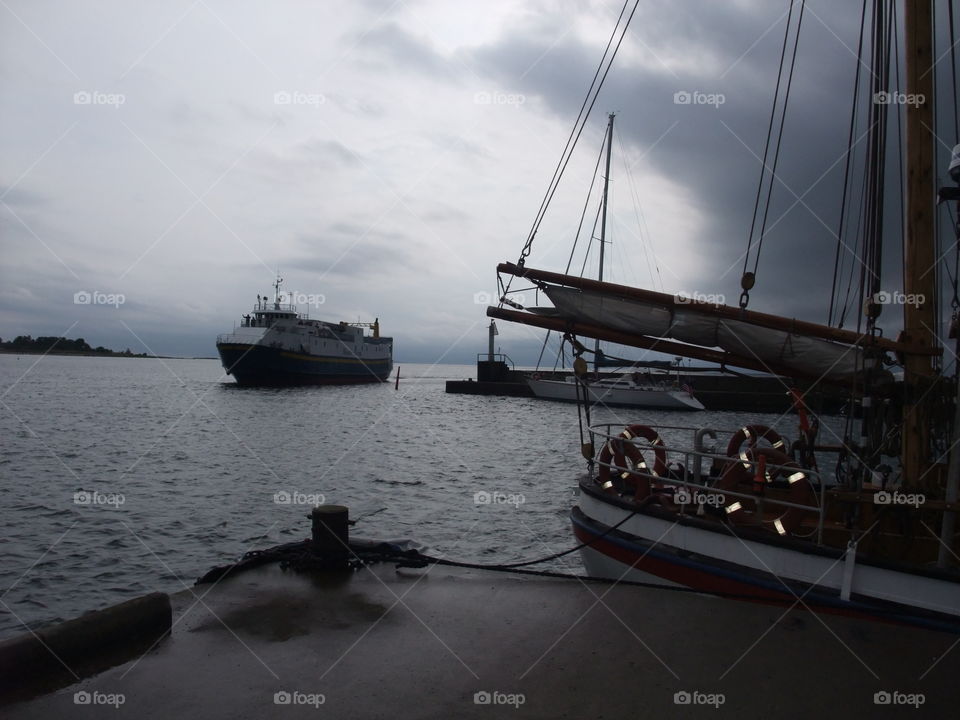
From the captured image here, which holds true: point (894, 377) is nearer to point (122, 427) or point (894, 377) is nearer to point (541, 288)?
point (541, 288)

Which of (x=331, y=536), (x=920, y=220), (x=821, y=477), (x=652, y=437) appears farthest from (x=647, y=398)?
(x=331, y=536)

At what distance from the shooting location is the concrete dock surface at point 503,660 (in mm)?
→ 4922

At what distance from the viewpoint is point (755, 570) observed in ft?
23.9

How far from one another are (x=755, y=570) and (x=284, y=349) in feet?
213

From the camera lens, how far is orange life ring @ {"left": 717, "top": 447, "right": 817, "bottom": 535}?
746 cm

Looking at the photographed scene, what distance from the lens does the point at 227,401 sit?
5366 centimetres

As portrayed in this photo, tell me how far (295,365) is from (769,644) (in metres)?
66.8

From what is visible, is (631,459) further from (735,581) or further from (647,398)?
(647,398)

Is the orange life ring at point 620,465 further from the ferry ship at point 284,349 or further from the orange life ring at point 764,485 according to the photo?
the ferry ship at point 284,349

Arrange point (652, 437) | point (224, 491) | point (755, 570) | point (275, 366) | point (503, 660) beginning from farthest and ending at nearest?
point (275, 366) → point (224, 491) → point (652, 437) → point (755, 570) → point (503, 660)

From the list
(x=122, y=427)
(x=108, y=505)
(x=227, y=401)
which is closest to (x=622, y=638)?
(x=108, y=505)

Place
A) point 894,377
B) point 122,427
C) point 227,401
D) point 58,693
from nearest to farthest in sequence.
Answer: point 58,693 → point 894,377 → point 122,427 → point 227,401

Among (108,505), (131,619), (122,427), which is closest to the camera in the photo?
(131,619)

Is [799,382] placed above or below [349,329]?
below
